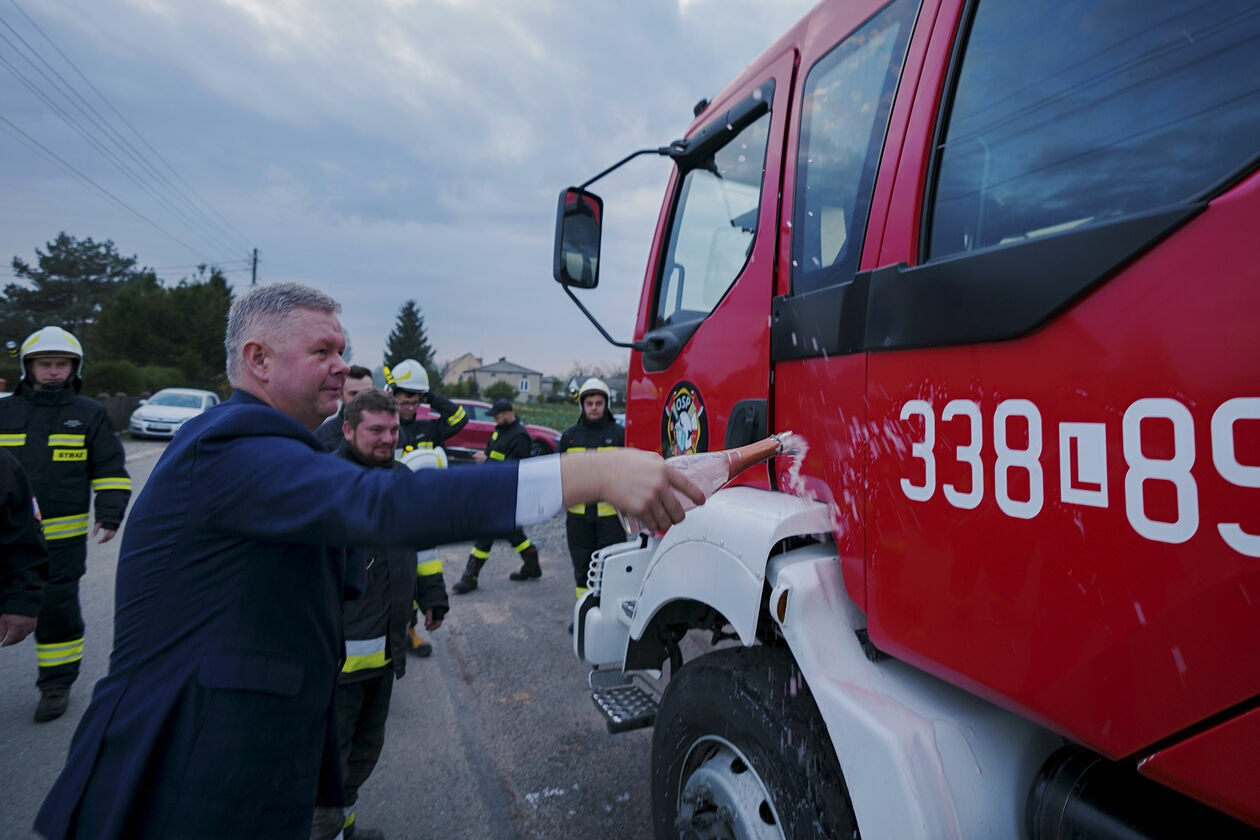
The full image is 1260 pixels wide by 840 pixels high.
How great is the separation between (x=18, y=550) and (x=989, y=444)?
3.51 m

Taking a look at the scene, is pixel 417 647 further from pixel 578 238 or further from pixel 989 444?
pixel 989 444

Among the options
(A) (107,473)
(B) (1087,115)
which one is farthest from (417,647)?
(B) (1087,115)

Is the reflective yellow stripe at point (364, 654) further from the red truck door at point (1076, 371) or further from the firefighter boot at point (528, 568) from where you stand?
the firefighter boot at point (528, 568)

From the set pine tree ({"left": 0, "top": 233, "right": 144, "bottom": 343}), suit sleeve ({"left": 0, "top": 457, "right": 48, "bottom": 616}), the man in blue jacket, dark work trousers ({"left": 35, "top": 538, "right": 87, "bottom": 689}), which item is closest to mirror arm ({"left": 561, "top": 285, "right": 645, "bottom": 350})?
the man in blue jacket

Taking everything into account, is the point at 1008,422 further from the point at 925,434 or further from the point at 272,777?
the point at 272,777

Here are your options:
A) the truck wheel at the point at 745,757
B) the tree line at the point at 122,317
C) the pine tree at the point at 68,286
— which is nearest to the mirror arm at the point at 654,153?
the truck wheel at the point at 745,757

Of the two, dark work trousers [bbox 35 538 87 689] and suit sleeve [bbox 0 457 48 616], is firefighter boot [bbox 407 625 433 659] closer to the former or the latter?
dark work trousers [bbox 35 538 87 689]

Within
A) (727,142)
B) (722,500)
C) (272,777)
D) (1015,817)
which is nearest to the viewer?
(1015,817)

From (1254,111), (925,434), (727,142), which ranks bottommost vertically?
(925,434)

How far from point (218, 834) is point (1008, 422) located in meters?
A: 1.63

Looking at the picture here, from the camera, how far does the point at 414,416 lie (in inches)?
235

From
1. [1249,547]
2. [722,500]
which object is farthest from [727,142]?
[1249,547]

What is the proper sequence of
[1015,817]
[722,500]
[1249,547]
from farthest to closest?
[722,500] < [1015,817] < [1249,547]

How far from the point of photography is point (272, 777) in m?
1.33
